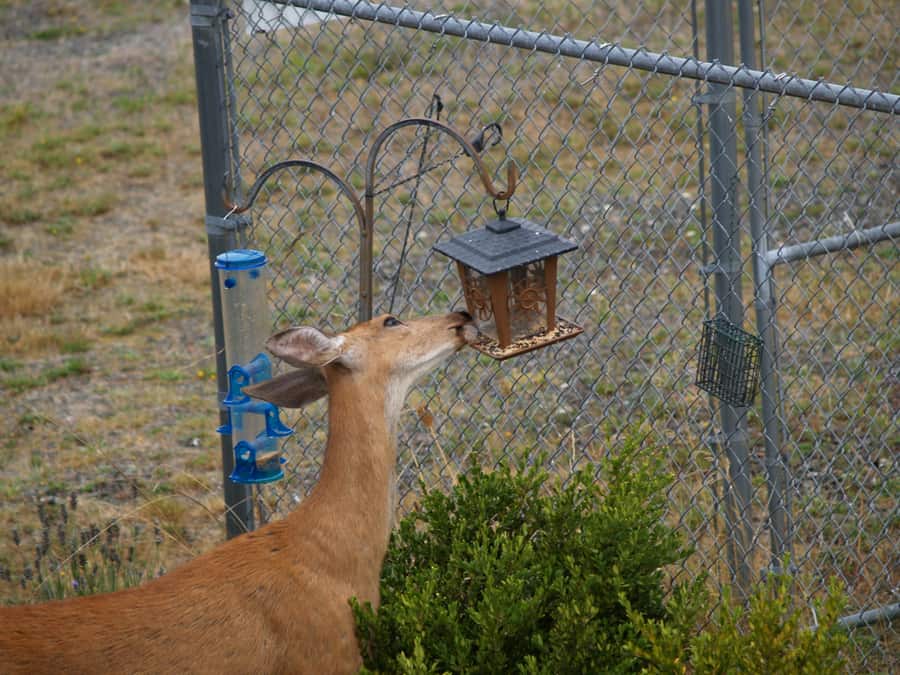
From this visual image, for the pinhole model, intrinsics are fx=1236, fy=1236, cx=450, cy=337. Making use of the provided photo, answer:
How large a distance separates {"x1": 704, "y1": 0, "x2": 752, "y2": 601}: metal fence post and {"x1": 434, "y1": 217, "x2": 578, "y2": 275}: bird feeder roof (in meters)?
0.90

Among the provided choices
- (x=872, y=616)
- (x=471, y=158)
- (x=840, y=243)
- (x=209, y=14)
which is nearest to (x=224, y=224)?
(x=209, y=14)

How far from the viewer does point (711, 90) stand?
14.0ft

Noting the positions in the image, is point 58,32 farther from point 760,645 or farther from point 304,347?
point 760,645

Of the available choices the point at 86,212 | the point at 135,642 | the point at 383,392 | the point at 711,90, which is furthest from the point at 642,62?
the point at 86,212

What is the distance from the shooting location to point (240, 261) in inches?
173

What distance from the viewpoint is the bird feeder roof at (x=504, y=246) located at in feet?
11.5

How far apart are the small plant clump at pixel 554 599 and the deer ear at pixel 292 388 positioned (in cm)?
51

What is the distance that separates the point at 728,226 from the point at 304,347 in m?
1.59

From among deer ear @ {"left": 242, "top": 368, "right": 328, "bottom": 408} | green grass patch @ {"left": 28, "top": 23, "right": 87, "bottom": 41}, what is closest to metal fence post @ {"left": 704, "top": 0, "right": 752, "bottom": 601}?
deer ear @ {"left": 242, "top": 368, "right": 328, "bottom": 408}

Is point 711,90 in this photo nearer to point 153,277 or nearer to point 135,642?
point 135,642

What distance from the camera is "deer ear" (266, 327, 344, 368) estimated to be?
11.7 feet

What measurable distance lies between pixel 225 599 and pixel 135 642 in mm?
281

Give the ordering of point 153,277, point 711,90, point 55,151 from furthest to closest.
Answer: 1. point 55,151
2. point 153,277
3. point 711,90

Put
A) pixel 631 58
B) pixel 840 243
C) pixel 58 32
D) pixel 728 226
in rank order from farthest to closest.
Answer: pixel 58 32
pixel 728 226
pixel 840 243
pixel 631 58
